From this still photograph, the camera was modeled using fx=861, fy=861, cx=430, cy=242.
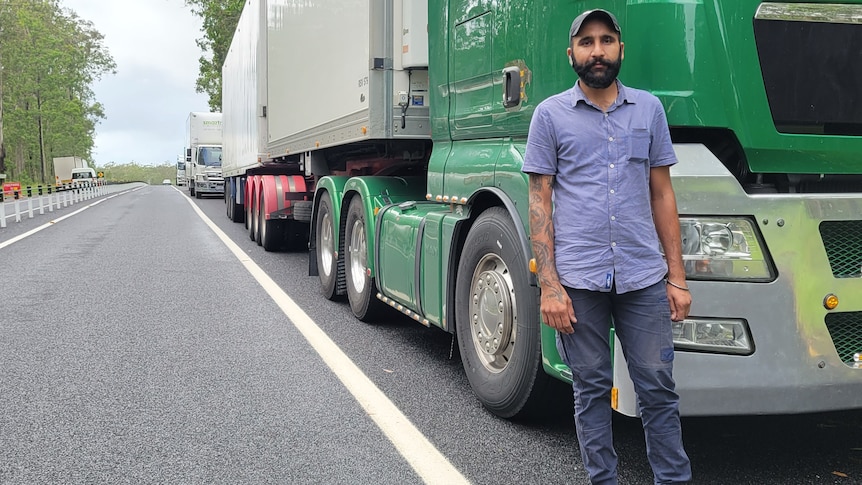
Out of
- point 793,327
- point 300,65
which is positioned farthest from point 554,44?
point 300,65

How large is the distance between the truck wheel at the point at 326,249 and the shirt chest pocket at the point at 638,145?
5178mm

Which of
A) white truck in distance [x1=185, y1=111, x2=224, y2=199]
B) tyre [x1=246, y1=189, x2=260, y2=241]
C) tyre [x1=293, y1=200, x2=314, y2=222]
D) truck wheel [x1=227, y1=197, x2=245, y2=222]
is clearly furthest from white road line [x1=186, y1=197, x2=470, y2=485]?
white truck in distance [x1=185, y1=111, x2=224, y2=199]

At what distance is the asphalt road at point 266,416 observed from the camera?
3.77m

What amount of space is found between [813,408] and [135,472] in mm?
2824

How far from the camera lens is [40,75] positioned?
64625 millimetres

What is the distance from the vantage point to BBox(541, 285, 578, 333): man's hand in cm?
304

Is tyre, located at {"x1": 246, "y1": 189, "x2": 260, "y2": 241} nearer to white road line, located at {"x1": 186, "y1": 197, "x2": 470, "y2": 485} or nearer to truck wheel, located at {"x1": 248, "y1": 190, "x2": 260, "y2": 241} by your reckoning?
truck wheel, located at {"x1": 248, "y1": 190, "x2": 260, "y2": 241}

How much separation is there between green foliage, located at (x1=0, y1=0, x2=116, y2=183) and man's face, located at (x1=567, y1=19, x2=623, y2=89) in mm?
54577

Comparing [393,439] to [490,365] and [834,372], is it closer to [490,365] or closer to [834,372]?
[490,365]

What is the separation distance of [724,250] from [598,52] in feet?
3.12

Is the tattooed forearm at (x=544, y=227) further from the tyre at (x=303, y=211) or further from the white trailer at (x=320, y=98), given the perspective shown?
the tyre at (x=303, y=211)

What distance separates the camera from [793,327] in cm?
335

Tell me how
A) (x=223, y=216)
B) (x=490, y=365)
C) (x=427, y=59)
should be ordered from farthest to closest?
(x=223, y=216) < (x=427, y=59) < (x=490, y=365)

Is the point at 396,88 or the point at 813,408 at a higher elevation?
the point at 396,88
